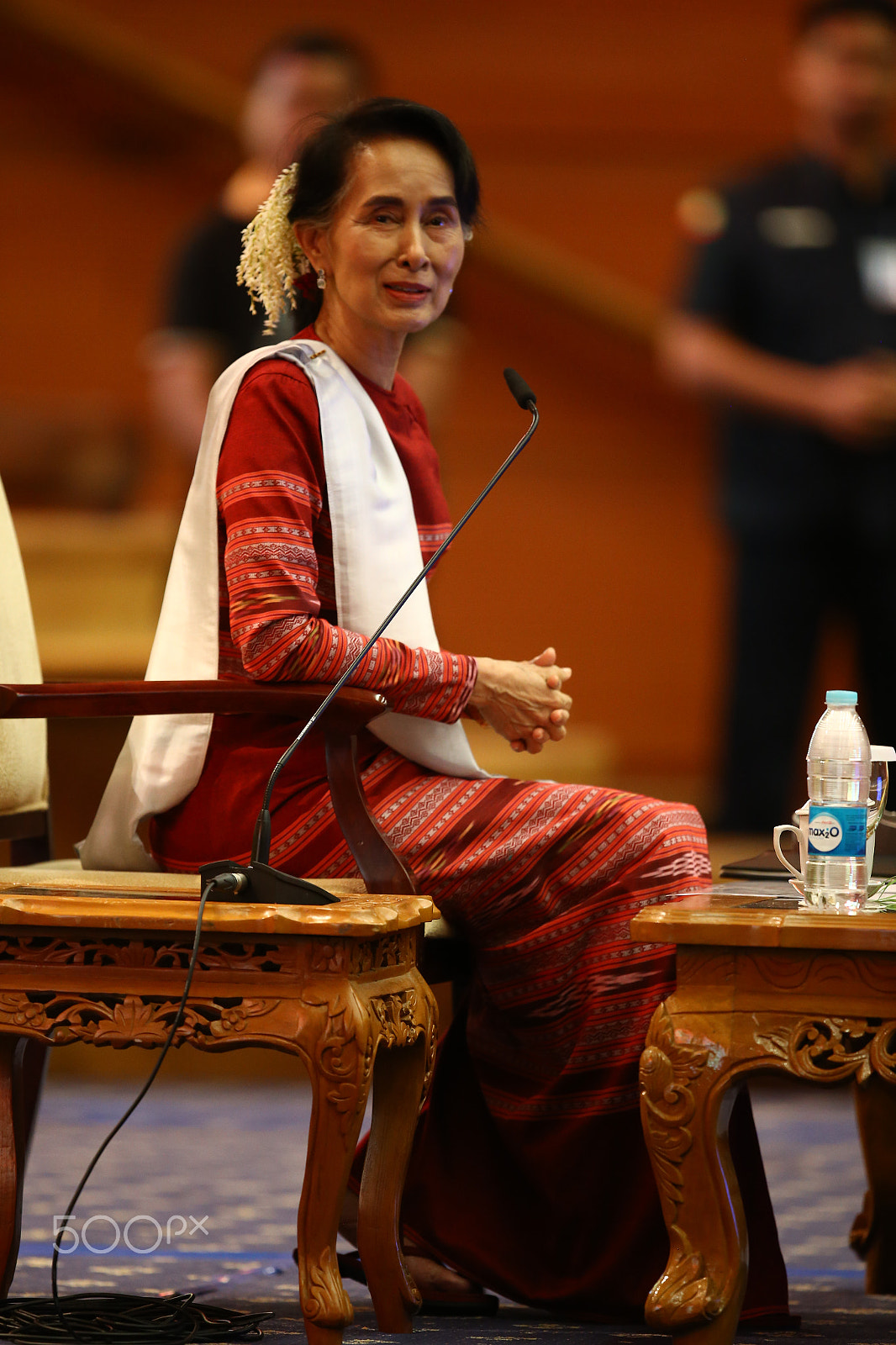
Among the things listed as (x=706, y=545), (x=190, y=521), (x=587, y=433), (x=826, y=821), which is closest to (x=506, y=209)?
(x=587, y=433)

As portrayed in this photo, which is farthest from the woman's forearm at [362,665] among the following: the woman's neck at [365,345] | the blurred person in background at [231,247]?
the blurred person in background at [231,247]

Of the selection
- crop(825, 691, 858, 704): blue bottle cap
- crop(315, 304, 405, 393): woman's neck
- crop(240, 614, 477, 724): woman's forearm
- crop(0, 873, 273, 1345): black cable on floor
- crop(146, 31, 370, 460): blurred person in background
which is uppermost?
crop(146, 31, 370, 460): blurred person in background

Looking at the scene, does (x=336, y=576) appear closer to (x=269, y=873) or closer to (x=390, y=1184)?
(x=269, y=873)

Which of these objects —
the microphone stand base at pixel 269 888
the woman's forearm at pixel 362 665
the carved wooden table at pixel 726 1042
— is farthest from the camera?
the woman's forearm at pixel 362 665

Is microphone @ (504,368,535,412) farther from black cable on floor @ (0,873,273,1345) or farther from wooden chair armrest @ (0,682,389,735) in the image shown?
black cable on floor @ (0,873,273,1345)

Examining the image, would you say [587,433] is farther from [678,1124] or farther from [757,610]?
[678,1124]

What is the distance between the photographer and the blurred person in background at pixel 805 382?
3.63m

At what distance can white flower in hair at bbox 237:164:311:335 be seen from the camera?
203 centimetres

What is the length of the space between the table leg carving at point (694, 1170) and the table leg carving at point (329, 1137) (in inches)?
10.0

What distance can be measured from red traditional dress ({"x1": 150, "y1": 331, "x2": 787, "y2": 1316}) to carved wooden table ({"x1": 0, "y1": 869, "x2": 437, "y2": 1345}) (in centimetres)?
15

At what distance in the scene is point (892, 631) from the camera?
3633 millimetres

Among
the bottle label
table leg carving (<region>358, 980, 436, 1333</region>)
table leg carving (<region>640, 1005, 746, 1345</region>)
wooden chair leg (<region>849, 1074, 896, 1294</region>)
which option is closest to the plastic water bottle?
the bottle label

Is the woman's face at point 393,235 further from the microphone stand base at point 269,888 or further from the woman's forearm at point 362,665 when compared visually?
the microphone stand base at point 269,888

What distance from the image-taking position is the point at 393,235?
1.97 m
